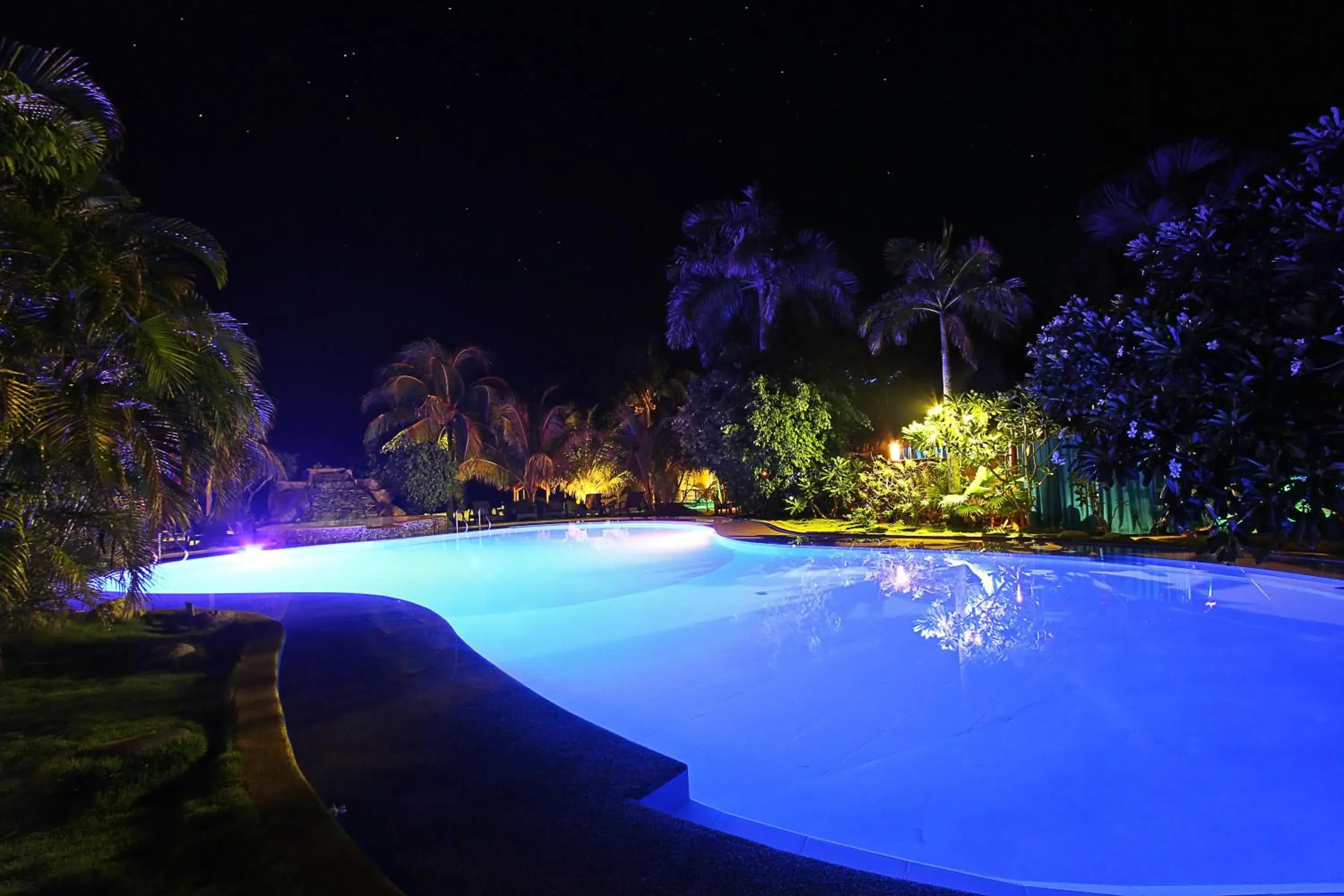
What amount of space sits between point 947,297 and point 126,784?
18309mm

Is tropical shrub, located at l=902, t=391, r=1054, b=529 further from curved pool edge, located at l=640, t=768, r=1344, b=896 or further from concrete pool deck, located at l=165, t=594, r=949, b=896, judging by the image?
concrete pool deck, located at l=165, t=594, r=949, b=896

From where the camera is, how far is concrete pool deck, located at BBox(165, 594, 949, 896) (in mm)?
2498

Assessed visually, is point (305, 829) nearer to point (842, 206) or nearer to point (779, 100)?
point (779, 100)

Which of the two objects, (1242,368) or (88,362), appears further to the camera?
(88,362)

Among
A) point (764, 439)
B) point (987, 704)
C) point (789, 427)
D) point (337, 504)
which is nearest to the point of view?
point (987, 704)

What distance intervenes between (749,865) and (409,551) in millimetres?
16809

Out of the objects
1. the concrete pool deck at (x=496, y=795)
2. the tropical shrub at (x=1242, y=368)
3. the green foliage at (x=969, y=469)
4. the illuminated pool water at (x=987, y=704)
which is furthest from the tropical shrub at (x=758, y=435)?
the tropical shrub at (x=1242, y=368)

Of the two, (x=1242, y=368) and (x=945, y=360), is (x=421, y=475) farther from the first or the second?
(x=1242, y=368)

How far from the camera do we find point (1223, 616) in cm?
782

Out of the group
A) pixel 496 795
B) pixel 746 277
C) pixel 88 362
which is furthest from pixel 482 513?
pixel 496 795

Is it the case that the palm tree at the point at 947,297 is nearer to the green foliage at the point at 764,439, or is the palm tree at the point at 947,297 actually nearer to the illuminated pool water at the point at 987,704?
the green foliage at the point at 764,439

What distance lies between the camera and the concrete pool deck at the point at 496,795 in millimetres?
2498

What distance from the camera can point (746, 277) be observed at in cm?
2000

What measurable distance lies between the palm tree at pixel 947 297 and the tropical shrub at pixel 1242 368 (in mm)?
14798
